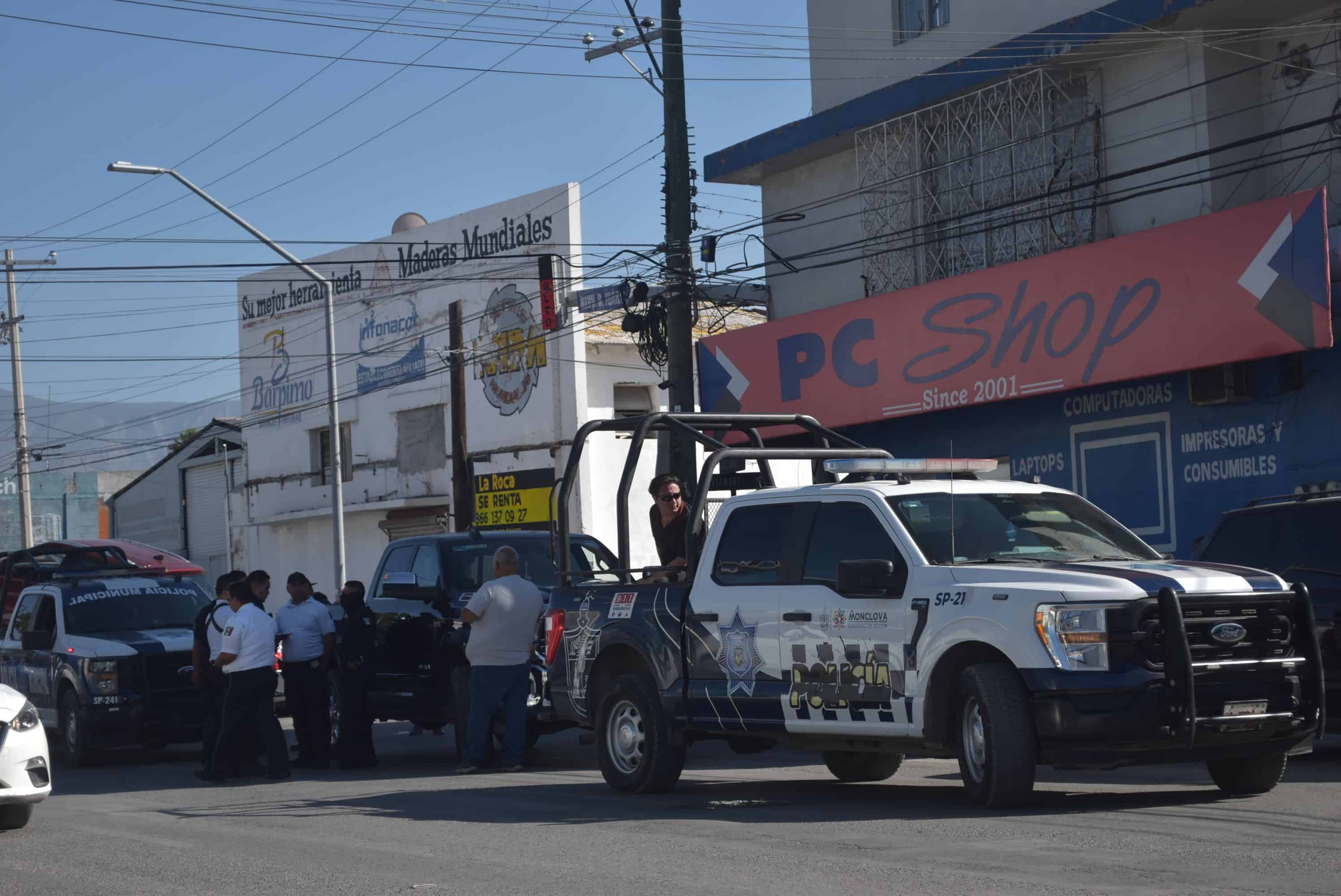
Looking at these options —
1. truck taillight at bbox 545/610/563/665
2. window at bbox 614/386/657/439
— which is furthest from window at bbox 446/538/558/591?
window at bbox 614/386/657/439

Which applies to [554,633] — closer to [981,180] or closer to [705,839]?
[705,839]

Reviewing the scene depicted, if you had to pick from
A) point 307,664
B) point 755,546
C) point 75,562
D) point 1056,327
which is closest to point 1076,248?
point 1056,327

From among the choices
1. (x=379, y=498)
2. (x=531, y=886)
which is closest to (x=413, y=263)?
(x=379, y=498)

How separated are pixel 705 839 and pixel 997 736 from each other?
1.68 m

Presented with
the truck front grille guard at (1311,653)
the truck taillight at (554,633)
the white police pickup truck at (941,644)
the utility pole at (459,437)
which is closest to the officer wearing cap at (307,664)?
the truck taillight at (554,633)

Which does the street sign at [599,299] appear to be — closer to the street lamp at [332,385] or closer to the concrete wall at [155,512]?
the street lamp at [332,385]

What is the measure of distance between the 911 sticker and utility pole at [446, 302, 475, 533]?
15039 mm

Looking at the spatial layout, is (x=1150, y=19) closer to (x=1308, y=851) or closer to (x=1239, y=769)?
(x=1239, y=769)

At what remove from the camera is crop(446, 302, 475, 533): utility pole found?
2645cm

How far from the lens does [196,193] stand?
24375mm

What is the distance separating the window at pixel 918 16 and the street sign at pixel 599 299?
841cm

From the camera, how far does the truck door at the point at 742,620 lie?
9.99 m

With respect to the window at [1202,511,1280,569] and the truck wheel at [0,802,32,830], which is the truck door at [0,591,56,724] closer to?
the truck wheel at [0,802,32,830]

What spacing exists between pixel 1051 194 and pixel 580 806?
10.2 meters
